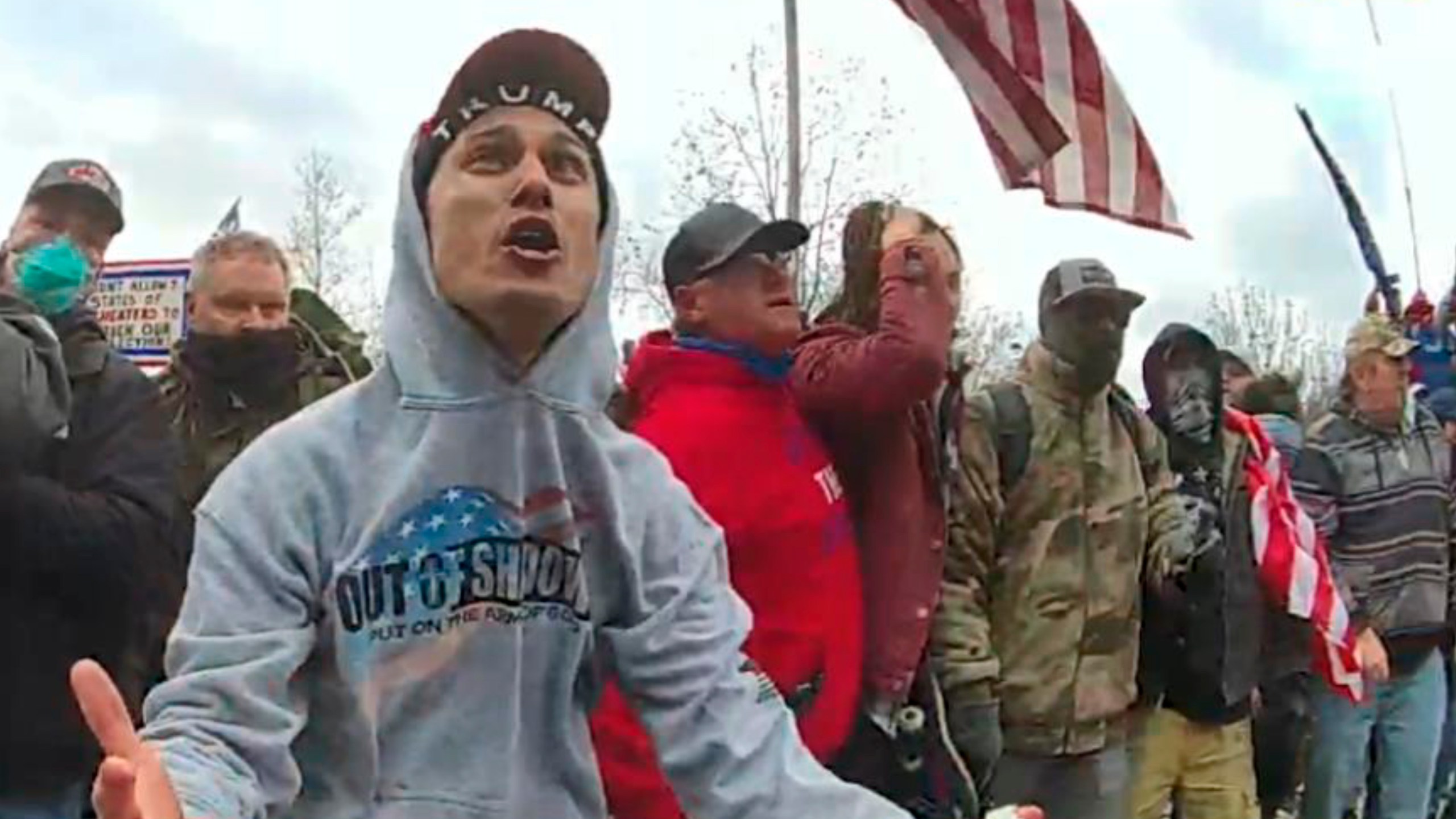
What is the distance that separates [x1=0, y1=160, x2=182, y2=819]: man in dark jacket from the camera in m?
4.11

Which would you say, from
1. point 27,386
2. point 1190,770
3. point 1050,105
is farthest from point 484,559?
point 1050,105

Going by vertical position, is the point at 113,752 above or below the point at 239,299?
below

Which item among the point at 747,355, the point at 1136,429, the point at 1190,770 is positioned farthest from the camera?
the point at 1190,770

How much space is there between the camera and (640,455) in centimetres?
294

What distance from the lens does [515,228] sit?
2.79 m

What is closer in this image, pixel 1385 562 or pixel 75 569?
pixel 75 569

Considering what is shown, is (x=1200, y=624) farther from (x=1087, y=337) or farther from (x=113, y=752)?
(x=113, y=752)

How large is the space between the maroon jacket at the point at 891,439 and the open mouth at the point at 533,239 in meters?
1.79

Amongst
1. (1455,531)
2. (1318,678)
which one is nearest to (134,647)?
(1318,678)

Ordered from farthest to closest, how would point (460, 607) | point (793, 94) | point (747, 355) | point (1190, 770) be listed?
point (793, 94)
point (1190, 770)
point (747, 355)
point (460, 607)

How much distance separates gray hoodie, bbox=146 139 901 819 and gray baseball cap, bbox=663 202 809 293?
1.70 m

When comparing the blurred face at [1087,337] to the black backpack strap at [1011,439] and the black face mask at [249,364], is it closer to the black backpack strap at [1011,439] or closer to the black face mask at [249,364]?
the black backpack strap at [1011,439]

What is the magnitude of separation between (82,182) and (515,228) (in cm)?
273

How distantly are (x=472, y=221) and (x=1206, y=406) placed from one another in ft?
12.7
